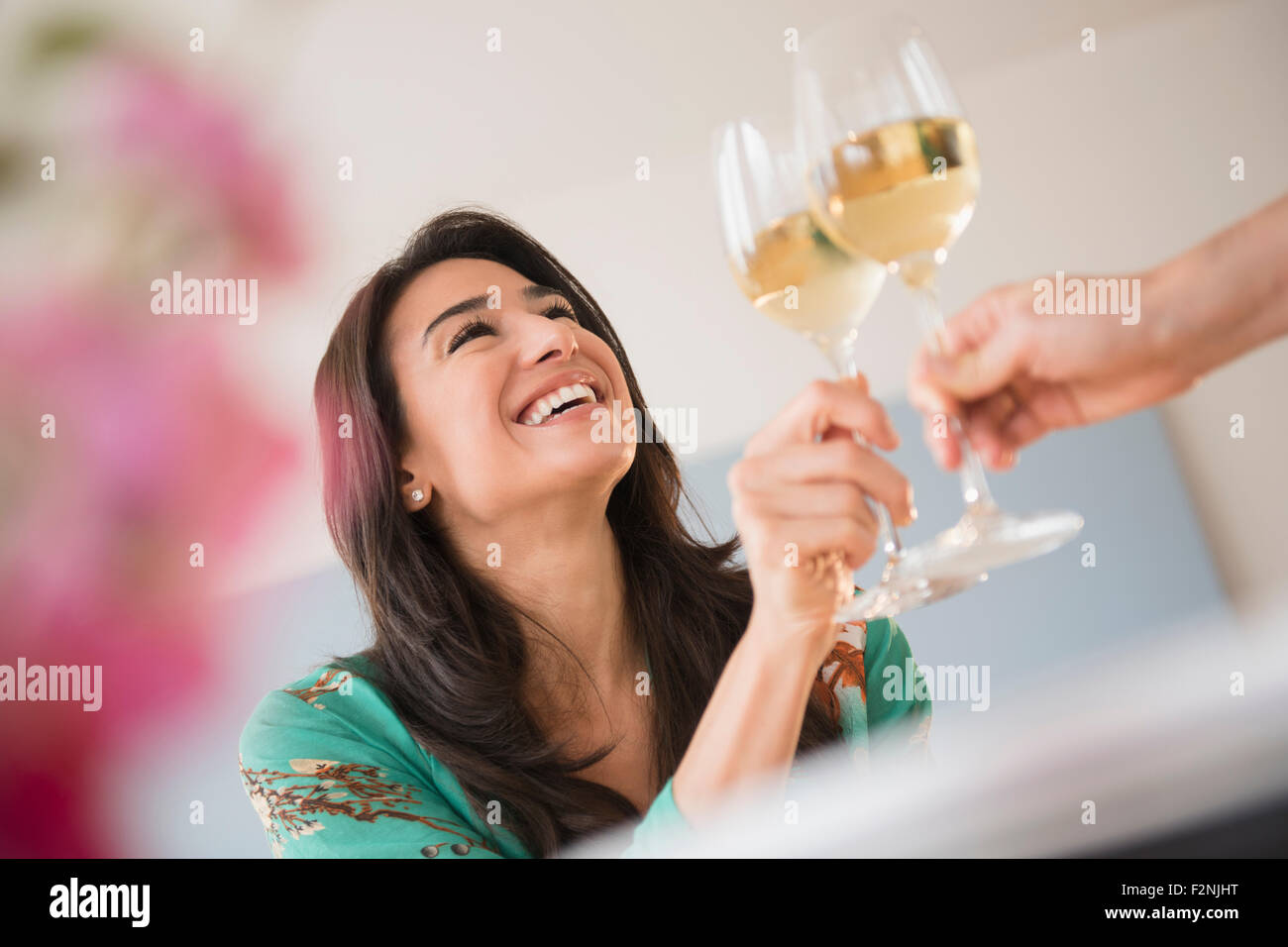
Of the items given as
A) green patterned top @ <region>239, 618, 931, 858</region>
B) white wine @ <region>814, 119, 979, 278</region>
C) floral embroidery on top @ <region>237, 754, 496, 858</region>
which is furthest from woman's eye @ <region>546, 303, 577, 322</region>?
white wine @ <region>814, 119, 979, 278</region>

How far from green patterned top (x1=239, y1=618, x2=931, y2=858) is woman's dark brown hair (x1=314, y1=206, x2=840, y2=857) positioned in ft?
0.10

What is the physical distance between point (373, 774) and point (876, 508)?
2.08 feet

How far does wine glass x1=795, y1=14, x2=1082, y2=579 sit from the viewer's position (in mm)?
636

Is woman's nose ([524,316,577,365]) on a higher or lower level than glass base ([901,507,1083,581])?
higher

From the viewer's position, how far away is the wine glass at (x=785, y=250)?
72 centimetres

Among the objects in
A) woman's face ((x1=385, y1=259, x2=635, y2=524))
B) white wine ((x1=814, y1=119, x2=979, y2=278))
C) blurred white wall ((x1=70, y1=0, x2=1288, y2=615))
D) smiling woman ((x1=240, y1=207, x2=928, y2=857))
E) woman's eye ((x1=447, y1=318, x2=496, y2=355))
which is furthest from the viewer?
blurred white wall ((x1=70, y1=0, x2=1288, y2=615))

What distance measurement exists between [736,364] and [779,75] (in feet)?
2.31

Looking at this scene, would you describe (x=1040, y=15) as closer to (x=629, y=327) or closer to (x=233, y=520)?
(x=629, y=327)

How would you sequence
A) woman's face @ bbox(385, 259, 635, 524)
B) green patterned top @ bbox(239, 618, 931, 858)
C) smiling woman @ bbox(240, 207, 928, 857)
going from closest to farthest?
1. green patterned top @ bbox(239, 618, 931, 858)
2. smiling woman @ bbox(240, 207, 928, 857)
3. woman's face @ bbox(385, 259, 635, 524)

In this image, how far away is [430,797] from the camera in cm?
113

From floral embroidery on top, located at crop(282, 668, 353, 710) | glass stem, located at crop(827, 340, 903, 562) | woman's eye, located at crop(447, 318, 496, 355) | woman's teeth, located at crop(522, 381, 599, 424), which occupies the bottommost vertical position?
floral embroidery on top, located at crop(282, 668, 353, 710)

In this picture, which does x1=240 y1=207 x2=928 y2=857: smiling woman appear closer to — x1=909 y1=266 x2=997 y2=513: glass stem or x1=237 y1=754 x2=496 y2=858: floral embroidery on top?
x1=237 y1=754 x2=496 y2=858: floral embroidery on top

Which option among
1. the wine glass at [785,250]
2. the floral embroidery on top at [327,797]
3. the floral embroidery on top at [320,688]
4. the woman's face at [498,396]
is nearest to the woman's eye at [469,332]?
the woman's face at [498,396]

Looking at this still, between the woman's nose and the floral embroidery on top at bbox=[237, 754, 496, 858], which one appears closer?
the floral embroidery on top at bbox=[237, 754, 496, 858]
